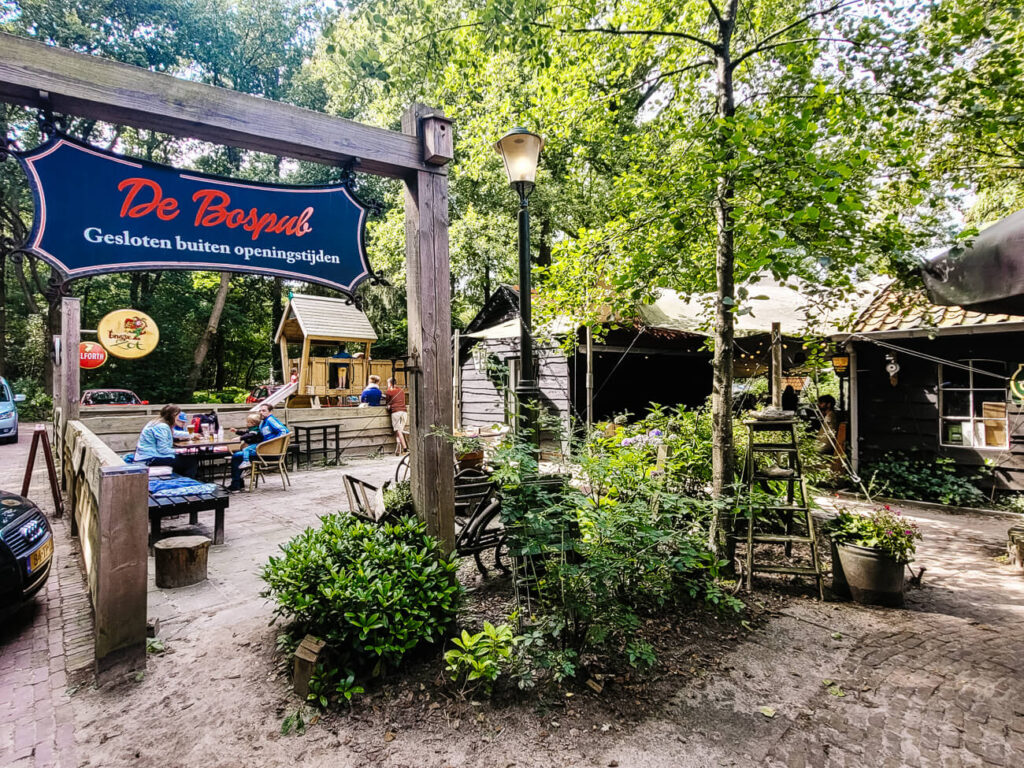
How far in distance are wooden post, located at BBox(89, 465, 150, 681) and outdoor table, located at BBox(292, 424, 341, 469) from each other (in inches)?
323

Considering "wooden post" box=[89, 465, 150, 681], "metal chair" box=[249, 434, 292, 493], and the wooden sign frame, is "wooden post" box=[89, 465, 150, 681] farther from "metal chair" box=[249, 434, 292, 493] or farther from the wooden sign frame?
"metal chair" box=[249, 434, 292, 493]

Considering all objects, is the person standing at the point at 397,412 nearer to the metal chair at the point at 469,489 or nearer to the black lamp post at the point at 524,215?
the metal chair at the point at 469,489

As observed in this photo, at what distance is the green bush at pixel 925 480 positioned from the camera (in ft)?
23.2

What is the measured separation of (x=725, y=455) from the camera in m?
4.47

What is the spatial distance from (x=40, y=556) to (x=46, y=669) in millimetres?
1041

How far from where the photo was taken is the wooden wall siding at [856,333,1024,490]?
6.90m

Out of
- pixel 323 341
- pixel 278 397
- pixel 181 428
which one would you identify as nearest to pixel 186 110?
pixel 181 428

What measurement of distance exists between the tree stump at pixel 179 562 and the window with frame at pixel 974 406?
9306 millimetres

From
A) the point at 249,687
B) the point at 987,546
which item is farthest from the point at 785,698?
the point at 987,546

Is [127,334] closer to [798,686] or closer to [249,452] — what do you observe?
[249,452]

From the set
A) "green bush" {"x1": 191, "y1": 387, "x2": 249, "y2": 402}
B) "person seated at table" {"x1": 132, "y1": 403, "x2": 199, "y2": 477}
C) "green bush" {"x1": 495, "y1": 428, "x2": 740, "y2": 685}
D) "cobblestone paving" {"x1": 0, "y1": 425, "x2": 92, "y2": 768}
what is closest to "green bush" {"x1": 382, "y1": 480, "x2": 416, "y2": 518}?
"green bush" {"x1": 495, "y1": 428, "x2": 740, "y2": 685}

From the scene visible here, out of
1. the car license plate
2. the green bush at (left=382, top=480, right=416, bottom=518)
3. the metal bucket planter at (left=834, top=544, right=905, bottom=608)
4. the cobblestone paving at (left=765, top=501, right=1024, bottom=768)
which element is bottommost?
the cobblestone paving at (left=765, top=501, right=1024, bottom=768)

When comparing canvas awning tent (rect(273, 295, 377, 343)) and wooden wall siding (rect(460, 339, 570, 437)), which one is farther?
canvas awning tent (rect(273, 295, 377, 343))

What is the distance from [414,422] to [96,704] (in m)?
2.24
